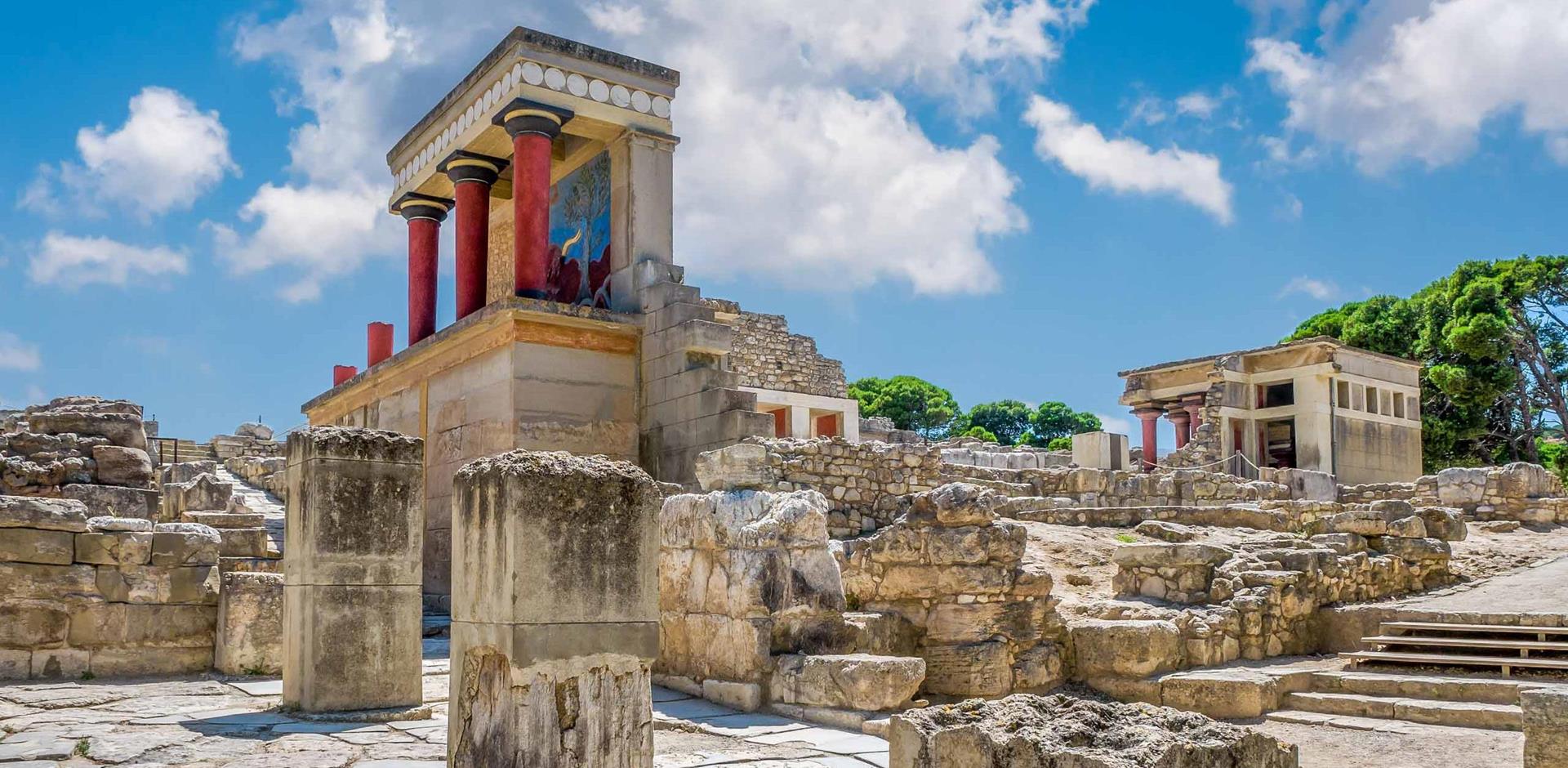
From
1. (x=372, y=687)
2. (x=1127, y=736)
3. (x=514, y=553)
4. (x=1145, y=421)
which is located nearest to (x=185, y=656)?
(x=372, y=687)

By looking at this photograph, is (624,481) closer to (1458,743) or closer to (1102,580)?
(1458,743)

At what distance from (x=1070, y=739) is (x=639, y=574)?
182 centimetres

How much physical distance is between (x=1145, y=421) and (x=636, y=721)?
2922 cm

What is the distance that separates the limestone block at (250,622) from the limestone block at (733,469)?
3.08m

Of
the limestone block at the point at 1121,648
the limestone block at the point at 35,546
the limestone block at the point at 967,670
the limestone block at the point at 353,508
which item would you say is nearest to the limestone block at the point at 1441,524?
the limestone block at the point at 1121,648

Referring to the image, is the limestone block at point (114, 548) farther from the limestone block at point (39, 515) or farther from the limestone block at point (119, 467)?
the limestone block at point (119, 467)

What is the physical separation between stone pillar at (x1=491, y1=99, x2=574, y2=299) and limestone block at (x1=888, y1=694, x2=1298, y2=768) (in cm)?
1100

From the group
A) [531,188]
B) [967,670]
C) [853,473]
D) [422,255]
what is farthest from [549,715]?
[422,255]

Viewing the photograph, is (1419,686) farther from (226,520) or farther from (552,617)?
(226,520)

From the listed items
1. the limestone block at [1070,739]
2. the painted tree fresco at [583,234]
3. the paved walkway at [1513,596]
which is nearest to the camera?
the limestone block at [1070,739]

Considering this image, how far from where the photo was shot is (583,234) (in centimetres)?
1602

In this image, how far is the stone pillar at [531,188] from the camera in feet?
47.6

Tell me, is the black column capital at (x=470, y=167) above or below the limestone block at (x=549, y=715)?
above

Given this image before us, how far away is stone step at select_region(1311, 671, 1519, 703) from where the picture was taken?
336 inches
